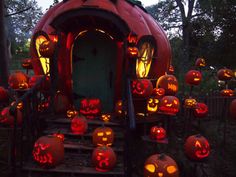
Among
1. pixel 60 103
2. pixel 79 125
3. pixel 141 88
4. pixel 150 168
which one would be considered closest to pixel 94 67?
pixel 60 103

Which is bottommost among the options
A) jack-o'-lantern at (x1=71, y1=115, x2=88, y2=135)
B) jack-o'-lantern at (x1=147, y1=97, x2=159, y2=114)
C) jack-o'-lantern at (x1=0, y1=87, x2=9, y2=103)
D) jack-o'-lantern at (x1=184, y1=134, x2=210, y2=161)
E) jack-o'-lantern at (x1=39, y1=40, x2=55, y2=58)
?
jack-o'-lantern at (x1=184, y1=134, x2=210, y2=161)

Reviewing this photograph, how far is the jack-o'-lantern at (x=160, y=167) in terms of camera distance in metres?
5.83

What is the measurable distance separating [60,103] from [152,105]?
277 cm

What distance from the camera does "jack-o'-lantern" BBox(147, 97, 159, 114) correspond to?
8891 mm

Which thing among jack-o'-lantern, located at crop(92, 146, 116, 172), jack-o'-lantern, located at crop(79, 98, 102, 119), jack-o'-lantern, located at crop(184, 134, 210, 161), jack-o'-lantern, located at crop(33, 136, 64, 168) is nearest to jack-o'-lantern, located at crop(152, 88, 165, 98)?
jack-o'-lantern, located at crop(79, 98, 102, 119)

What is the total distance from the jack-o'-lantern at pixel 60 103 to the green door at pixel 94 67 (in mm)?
690

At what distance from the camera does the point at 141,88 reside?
816 centimetres

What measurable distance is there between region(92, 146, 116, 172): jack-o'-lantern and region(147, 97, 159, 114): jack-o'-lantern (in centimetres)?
285

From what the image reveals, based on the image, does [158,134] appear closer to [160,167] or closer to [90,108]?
[160,167]

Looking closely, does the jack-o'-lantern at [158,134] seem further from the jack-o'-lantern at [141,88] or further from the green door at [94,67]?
the green door at [94,67]

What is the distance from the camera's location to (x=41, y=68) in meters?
9.66

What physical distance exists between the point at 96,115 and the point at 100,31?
263 cm

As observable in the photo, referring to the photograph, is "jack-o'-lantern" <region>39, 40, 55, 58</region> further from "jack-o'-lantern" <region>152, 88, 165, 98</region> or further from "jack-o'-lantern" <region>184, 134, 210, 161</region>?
"jack-o'-lantern" <region>184, 134, 210, 161</region>

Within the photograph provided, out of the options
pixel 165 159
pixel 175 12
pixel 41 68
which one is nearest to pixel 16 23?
pixel 175 12
